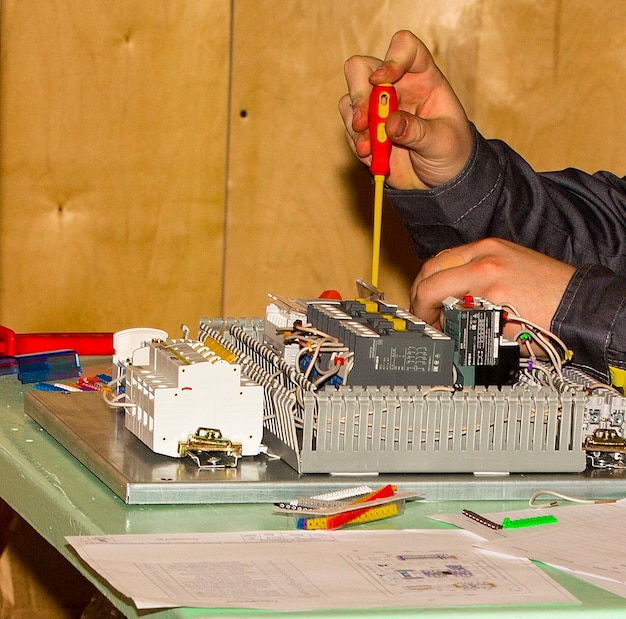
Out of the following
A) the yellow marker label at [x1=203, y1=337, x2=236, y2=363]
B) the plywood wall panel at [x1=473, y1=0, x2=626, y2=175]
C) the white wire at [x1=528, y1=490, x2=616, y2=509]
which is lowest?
the white wire at [x1=528, y1=490, x2=616, y2=509]

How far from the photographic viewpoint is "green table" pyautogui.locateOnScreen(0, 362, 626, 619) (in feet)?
1.98

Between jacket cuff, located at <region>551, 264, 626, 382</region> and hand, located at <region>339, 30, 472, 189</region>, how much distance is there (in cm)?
33

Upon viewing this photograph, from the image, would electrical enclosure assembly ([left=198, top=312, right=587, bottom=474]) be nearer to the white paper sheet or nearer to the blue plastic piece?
the white paper sheet

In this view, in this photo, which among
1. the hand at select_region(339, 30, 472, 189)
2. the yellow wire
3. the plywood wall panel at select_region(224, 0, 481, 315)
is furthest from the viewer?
the plywood wall panel at select_region(224, 0, 481, 315)

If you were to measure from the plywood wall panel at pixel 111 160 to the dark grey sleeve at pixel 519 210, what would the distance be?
85 centimetres

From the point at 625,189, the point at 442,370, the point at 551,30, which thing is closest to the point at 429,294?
the point at 442,370

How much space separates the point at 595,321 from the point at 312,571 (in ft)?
1.47

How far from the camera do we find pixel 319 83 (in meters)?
2.24

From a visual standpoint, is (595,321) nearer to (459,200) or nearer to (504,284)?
(504,284)

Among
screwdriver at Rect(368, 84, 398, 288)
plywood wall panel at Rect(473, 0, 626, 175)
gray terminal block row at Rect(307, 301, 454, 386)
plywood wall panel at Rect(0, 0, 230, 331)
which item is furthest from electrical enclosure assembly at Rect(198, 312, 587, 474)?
plywood wall panel at Rect(473, 0, 626, 175)

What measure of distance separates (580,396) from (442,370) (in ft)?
0.33

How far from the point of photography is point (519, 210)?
139cm

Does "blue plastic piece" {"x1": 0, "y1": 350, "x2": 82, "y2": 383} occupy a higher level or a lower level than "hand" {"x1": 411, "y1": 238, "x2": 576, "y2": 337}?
lower

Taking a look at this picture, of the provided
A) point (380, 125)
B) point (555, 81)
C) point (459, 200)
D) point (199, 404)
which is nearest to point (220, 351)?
point (199, 404)
